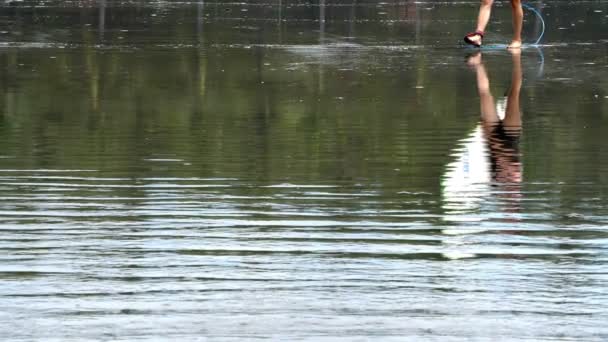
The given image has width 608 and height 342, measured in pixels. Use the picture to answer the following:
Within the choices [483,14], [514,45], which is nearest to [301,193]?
[483,14]

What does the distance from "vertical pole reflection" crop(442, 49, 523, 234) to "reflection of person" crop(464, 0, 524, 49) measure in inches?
195

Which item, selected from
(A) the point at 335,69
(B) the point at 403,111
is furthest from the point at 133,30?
(B) the point at 403,111

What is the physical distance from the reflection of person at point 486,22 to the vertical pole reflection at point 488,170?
16.3ft

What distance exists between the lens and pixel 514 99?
49.2ft

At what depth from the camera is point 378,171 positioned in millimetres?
10500

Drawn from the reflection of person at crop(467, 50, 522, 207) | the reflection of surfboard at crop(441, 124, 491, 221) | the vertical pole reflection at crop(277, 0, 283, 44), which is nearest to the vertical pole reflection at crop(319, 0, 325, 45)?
the vertical pole reflection at crop(277, 0, 283, 44)

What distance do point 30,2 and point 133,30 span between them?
6.52 m

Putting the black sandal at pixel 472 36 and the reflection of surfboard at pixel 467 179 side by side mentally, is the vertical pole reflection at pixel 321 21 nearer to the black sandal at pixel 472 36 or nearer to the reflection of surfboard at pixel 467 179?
the black sandal at pixel 472 36

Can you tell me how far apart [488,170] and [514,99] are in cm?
454

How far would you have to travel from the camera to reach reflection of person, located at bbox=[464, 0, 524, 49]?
785 inches

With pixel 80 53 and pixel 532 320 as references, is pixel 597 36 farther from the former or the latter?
pixel 532 320

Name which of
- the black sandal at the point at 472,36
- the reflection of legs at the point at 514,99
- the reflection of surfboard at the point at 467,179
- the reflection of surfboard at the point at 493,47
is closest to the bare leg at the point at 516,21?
the reflection of surfboard at the point at 493,47

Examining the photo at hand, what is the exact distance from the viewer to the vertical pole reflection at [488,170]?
901 cm

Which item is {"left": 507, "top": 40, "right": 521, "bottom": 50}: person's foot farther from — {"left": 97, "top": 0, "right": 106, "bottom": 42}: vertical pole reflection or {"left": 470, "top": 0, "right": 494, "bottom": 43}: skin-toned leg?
{"left": 97, "top": 0, "right": 106, "bottom": 42}: vertical pole reflection
